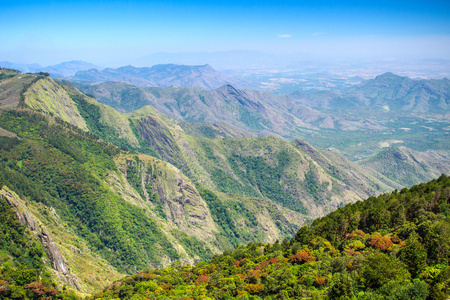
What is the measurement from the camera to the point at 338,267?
178ft

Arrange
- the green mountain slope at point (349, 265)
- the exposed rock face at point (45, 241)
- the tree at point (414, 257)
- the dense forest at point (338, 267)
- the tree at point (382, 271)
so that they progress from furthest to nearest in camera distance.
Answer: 1. the exposed rock face at point (45, 241)
2. the tree at point (414, 257)
3. the dense forest at point (338, 267)
4. the green mountain slope at point (349, 265)
5. the tree at point (382, 271)

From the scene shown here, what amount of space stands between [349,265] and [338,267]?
89.6 inches

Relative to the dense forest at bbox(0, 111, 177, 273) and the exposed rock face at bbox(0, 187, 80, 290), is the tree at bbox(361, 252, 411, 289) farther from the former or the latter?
the dense forest at bbox(0, 111, 177, 273)

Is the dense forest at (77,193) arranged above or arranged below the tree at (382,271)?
below

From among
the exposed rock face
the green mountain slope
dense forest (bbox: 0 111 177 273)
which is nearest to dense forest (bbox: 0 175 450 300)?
the green mountain slope

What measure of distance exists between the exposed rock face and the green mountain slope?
20124 millimetres

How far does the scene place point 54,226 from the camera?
11819cm

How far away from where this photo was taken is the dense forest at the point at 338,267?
43.1 m

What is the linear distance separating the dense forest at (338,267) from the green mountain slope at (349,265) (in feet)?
0.40

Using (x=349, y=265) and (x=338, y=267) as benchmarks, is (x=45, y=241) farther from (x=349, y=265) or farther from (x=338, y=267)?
(x=349, y=265)

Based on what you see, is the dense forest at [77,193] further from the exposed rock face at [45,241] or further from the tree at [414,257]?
the tree at [414,257]

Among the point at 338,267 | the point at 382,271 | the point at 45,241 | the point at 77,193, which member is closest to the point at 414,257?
the point at 382,271

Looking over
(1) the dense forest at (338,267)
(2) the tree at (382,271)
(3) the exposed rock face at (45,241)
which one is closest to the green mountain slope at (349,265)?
(2) the tree at (382,271)

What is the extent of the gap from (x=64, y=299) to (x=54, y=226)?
5673 cm
